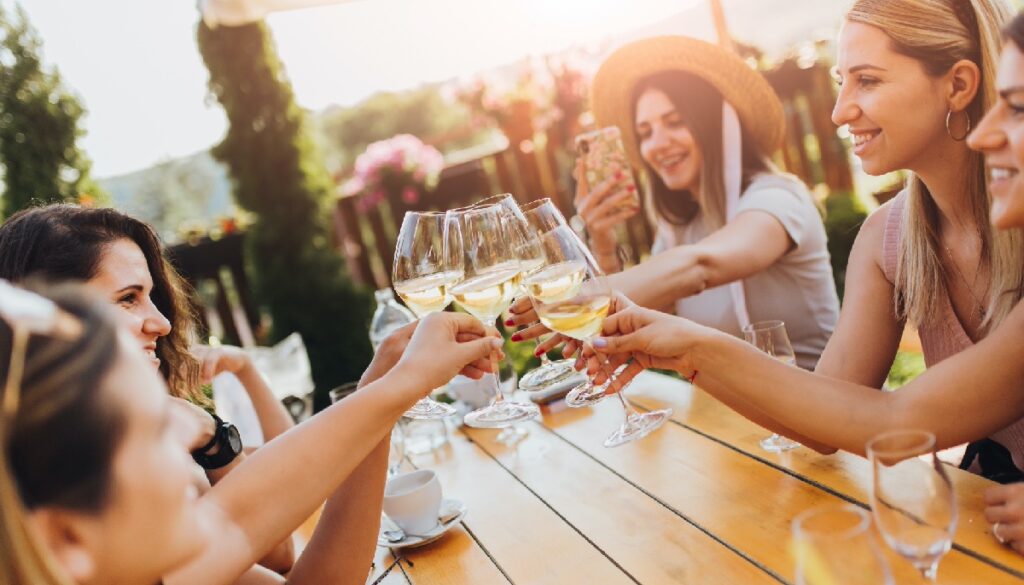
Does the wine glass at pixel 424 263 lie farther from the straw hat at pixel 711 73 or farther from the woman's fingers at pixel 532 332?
the straw hat at pixel 711 73

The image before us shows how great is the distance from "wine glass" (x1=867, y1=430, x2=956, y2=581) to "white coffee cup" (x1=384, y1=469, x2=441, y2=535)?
946 millimetres

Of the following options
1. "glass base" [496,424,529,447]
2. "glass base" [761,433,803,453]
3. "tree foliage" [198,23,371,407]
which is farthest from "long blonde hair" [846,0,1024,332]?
"tree foliage" [198,23,371,407]

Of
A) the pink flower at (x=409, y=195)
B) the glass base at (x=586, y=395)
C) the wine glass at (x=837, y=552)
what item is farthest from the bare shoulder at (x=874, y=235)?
the pink flower at (x=409, y=195)

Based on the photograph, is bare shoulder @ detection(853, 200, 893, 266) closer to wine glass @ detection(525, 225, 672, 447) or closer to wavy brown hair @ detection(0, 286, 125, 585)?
wine glass @ detection(525, 225, 672, 447)

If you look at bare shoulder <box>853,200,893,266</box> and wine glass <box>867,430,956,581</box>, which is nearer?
wine glass <box>867,430,956,581</box>

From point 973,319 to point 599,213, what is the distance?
54.1 inches

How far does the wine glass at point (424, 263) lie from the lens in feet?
5.36

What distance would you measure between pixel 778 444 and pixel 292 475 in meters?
1.03

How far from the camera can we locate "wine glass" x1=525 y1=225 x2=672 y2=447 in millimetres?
1535

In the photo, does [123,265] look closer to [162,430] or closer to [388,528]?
[388,528]

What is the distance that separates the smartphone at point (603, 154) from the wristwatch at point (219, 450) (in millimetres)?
1534

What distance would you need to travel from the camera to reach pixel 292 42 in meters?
6.04

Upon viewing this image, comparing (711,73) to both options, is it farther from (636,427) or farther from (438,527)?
(438,527)

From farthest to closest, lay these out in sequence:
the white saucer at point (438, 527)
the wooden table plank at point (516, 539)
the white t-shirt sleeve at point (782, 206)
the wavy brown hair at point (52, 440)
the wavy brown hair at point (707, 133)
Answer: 1. the wavy brown hair at point (707, 133)
2. the white t-shirt sleeve at point (782, 206)
3. the white saucer at point (438, 527)
4. the wooden table plank at point (516, 539)
5. the wavy brown hair at point (52, 440)
